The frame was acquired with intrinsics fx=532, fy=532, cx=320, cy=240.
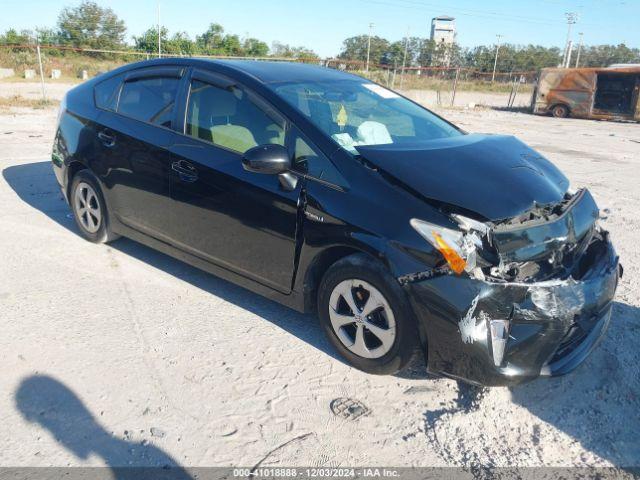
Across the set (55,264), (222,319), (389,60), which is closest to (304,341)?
(222,319)

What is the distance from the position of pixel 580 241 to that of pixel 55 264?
4037 mm

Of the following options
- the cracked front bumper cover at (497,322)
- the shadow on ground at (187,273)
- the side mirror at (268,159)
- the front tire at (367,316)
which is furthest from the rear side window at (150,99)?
the cracked front bumper cover at (497,322)

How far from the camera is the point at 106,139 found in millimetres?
4418

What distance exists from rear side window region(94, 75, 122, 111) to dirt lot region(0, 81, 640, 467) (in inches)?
55.3

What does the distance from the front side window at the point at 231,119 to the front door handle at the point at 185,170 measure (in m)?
0.21

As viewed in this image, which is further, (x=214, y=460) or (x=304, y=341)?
(x=304, y=341)

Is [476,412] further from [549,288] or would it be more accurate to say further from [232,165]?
[232,165]

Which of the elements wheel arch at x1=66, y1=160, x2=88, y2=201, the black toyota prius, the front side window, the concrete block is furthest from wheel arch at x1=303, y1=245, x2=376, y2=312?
the concrete block

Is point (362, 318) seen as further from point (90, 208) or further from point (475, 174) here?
point (90, 208)

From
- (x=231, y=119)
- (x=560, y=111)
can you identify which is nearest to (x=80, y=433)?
(x=231, y=119)

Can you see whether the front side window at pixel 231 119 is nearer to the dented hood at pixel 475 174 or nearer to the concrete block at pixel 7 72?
the dented hood at pixel 475 174

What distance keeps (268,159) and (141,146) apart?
146 centimetres

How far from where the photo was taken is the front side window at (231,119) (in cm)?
343

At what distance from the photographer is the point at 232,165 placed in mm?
3488
